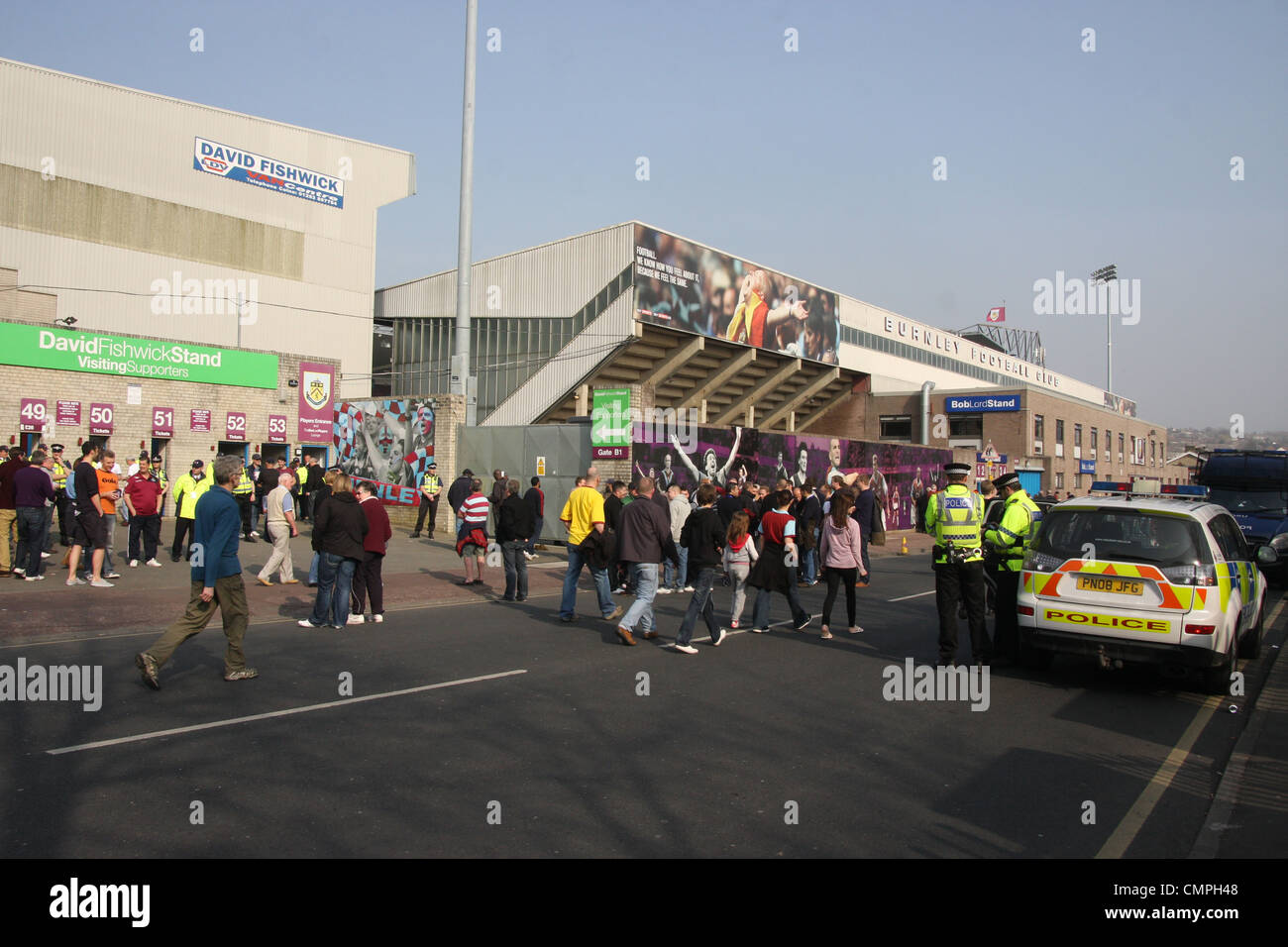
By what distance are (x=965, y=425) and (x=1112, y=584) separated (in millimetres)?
41137

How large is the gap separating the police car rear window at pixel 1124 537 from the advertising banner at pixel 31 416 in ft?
72.2

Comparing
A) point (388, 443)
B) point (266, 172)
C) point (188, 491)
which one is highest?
point (266, 172)

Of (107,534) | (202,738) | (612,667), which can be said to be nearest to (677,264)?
(107,534)

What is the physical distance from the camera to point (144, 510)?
14.2 m

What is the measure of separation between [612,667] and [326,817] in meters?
4.17

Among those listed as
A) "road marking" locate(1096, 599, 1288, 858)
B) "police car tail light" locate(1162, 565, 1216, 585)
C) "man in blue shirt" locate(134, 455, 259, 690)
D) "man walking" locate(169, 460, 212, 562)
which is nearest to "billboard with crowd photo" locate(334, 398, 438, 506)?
"man walking" locate(169, 460, 212, 562)

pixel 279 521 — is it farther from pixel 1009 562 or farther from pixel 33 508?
pixel 1009 562

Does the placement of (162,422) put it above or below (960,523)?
above

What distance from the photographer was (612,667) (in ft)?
28.0

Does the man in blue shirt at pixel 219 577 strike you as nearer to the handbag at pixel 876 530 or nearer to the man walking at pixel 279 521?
the man walking at pixel 279 521

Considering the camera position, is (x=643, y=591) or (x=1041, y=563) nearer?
(x=1041, y=563)

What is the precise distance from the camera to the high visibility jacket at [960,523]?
28.5 ft

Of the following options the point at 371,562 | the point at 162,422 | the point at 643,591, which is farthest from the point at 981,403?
the point at 371,562
